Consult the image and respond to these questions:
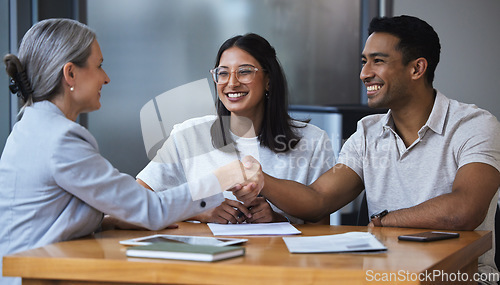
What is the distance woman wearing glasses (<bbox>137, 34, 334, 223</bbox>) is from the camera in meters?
2.42

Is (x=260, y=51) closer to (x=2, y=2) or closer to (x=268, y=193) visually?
(x=268, y=193)

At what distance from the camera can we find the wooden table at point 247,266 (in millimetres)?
1174

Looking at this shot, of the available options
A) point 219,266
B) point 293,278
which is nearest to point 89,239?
point 219,266

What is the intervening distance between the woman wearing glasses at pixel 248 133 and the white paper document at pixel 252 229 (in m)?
0.47

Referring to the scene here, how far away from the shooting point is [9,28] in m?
3.26

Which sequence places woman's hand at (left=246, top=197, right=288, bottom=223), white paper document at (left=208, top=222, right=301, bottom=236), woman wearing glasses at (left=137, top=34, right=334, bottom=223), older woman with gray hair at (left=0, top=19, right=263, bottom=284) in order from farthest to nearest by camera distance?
woman wearing glasses at (left=137, top=34, right=334, bottom=223)
woman's hand at (left=246, top=197, right=288, bottom=223)
white paper document at (left=208, top=222, right=301, bottom=236)
older woman with gray hair at (left=0, top=19, right=263, bottom=284)

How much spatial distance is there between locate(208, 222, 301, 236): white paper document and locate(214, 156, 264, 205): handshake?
0.13 m

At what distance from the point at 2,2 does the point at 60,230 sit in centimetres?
214

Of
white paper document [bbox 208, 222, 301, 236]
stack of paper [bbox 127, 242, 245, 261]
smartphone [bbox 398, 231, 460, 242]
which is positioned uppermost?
stack of paper [bbox 127, 242, 245, 261]

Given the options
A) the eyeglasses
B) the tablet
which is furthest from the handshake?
the eyeglasses

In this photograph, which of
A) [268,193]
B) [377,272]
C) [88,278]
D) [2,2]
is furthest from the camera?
[2,2]

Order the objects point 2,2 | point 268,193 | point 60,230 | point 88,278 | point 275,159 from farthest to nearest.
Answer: point 2,2
point 275,159
point 268,193
point 60,230
point 88,278

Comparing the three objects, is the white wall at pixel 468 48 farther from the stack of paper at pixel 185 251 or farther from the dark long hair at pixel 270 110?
the stack of paper at pixel 185 251

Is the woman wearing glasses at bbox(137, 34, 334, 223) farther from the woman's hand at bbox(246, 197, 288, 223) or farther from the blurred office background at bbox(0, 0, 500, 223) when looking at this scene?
the blurred office background at bbox(0, 0, 500, 223)
